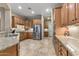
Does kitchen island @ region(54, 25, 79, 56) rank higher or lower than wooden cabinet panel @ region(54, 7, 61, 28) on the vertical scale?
lower

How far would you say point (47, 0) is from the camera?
142cm

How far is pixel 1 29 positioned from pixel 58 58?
13.1ft

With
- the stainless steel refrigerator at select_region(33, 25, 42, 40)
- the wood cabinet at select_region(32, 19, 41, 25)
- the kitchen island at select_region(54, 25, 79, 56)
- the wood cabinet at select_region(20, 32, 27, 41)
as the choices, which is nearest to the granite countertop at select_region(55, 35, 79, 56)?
the kitchen island at select_region(54, 25, 79, 56)

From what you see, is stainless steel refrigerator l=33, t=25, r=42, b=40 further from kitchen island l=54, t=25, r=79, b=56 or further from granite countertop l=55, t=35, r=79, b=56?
granite countertop l=55, t=35, r=79, b=56

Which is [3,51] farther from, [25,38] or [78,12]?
[25,38]

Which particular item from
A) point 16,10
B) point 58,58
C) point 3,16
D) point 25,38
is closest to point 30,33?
point 25,38

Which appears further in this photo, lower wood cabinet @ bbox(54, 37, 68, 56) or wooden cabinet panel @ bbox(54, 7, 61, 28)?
wooden cabinet panel @ bbox(54, 7, 61, 28)

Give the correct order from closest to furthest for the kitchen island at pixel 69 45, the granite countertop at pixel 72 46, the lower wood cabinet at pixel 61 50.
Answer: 1. the granite countertop at pixel 72 46
2. the kitchen island at pixel 69 45
3. the lower wood cabinet at pixel 61 50

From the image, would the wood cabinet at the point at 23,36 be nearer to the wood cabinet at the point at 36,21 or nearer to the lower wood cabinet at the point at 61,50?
the wood cabinet at the point at 36,21

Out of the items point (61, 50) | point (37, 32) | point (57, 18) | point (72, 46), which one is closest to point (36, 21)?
point (37, 32)

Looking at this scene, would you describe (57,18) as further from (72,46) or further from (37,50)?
(72,46)

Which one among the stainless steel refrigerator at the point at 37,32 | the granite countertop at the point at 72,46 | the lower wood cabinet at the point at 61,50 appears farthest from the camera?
the stainless steel refrigerator at the point at 37,32

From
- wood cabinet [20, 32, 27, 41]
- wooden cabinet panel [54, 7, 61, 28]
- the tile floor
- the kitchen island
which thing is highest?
wooden cabinet panel [54, 7, 61, 28]

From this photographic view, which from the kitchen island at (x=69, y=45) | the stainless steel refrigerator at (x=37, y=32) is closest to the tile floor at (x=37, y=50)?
the kitchen island at (x=69, y=45)
